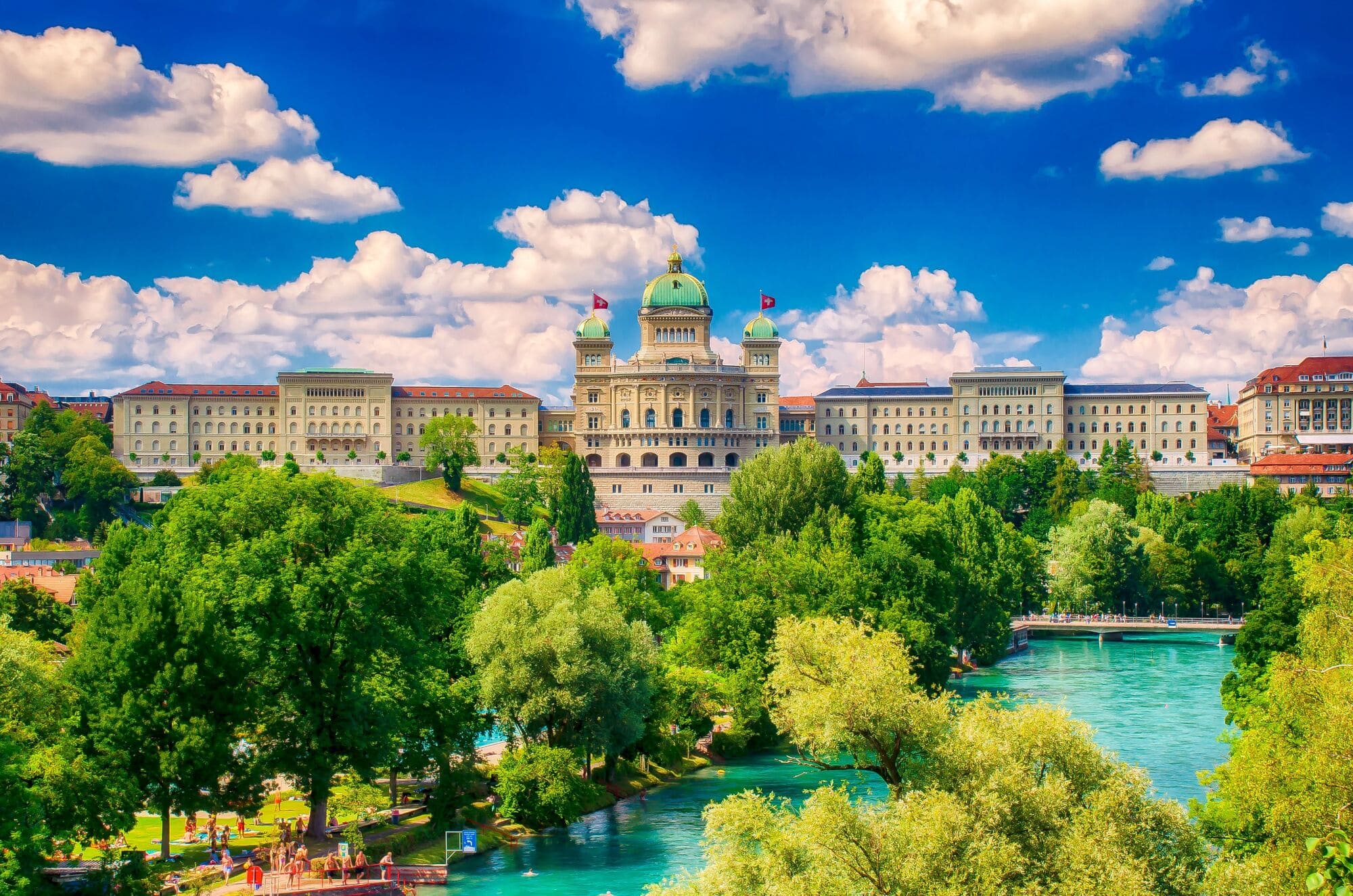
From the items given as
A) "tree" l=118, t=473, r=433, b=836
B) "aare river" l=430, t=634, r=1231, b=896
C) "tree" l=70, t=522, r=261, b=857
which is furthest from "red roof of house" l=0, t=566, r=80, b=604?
"aare river" l=430, t=634, r=1231, b=896

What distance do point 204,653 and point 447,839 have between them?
9.19 m

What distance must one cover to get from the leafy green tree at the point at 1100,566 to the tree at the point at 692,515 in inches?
1387

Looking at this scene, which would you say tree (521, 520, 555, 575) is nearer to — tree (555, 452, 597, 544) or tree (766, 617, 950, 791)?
tree (555, 452, 597, 544)

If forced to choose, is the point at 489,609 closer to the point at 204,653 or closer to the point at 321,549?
the point at 321,549

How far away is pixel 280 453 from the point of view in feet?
522

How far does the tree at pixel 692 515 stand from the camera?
423 feet

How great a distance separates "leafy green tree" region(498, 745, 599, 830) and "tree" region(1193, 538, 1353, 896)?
1794 cm

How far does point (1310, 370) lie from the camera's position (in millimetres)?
165125

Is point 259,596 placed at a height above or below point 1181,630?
above

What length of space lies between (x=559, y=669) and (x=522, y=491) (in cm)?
8174

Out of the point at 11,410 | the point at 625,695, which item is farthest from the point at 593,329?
the point at 625,695

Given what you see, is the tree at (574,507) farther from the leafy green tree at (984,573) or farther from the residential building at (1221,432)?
the residential building at (1221,432)

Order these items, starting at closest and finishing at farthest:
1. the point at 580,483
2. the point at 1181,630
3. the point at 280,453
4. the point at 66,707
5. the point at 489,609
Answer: the point at 66,707, the point at 489,609, the point at 1181,630, the point at 580,483, the point at 280,453

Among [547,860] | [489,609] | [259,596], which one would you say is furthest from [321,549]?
[547,860]
